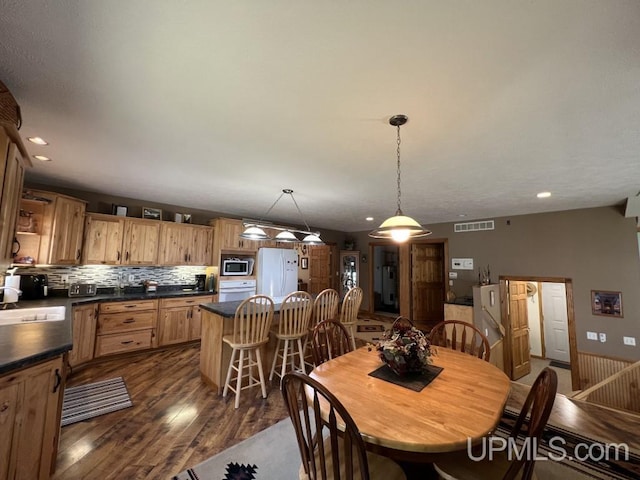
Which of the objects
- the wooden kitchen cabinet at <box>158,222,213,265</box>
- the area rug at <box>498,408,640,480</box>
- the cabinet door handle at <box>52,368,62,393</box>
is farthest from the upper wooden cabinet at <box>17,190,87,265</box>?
the area rug at <box>498,408,640,480</box>

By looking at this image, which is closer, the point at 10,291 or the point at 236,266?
the point at 10,291

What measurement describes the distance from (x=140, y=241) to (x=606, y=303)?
7389mm

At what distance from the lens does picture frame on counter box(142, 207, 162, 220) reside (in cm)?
436

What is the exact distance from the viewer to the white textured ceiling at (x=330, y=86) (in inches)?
41.4

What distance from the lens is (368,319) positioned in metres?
7.31

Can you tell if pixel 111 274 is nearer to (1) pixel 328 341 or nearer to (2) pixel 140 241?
(2) pixel 140 241

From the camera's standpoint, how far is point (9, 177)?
151 cm

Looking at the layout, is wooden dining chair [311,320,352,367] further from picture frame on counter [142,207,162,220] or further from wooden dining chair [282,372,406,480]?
picture frame on counter [142,207,162,220]

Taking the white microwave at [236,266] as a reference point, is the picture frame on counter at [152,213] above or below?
above

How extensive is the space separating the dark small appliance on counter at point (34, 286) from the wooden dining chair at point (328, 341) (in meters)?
4.04

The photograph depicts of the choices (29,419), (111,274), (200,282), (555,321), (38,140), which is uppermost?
(38,140)

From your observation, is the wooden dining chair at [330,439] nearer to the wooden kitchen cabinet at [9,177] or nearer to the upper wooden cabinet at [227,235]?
the wooden kitchen cabinet at [9,177]

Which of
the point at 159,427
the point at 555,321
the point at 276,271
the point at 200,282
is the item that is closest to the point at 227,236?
the point at 200,282

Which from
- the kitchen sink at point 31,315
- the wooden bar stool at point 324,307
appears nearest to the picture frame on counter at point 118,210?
the kitchen sink at point 31,315
